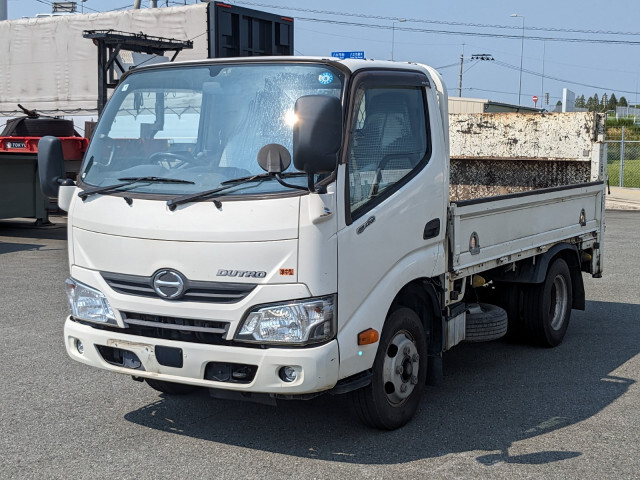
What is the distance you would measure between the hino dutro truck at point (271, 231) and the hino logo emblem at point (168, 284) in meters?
0.01

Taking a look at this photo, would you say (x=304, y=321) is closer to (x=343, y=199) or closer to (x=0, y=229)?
(x=343, y=199)

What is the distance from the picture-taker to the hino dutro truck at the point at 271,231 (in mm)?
4656

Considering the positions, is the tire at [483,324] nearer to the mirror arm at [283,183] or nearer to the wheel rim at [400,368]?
the wheel rim at [400,368]

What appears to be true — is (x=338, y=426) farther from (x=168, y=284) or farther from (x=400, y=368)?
(x=168, y=284)

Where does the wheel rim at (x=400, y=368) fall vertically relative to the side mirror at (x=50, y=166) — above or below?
below

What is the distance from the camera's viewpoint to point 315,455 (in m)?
5.09

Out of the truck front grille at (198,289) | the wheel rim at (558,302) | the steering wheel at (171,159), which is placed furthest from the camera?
the wheel rim at (558,302)

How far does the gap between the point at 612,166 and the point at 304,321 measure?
44479mm

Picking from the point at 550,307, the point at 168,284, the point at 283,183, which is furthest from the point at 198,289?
the point at 550,307

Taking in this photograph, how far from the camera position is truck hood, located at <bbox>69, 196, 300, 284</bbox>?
4641 mm

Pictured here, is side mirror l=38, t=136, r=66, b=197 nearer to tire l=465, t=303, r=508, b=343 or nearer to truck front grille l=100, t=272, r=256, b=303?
truck front grille l=100, t=272, r=256, b=303

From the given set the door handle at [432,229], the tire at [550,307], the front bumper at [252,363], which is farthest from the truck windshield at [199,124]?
the tire at [550,307]

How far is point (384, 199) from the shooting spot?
5184mm

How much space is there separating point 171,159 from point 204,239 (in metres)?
0.72
